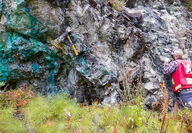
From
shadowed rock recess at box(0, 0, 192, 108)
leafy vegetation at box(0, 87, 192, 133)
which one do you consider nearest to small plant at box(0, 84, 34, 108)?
leafy vegetation at box(0, 87, 192, 133)

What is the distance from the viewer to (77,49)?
411cm

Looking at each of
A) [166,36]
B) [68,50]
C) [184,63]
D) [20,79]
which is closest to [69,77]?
[68,50]

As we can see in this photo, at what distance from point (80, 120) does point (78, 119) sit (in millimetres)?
132

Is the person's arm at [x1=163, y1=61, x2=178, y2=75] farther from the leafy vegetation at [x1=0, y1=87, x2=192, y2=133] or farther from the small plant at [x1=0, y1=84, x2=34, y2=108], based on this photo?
the small plant at [x1=0, y1=84, x2=34, y2=108]

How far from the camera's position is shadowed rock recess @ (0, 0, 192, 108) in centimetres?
396

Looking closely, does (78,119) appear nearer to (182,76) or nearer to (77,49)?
(77,49)


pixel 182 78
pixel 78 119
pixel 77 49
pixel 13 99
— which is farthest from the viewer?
pixel 182 78

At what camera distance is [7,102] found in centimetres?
307

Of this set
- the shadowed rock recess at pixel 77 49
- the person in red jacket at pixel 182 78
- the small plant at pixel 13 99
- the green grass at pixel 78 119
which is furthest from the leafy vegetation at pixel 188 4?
the small plant at pixel 13 99

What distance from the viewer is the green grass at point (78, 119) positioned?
7.89 ft

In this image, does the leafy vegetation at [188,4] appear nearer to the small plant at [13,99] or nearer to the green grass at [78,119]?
the green grass at [78,119]

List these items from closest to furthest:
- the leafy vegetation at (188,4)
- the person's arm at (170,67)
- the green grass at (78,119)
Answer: the green grass at (78,119) → the person's arm at (170,67) → the leafy vegetation at (188,4)

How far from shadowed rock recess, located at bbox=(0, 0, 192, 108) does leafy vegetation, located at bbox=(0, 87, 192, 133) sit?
96 centimetres

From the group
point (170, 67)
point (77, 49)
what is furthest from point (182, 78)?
point (77, 49)
